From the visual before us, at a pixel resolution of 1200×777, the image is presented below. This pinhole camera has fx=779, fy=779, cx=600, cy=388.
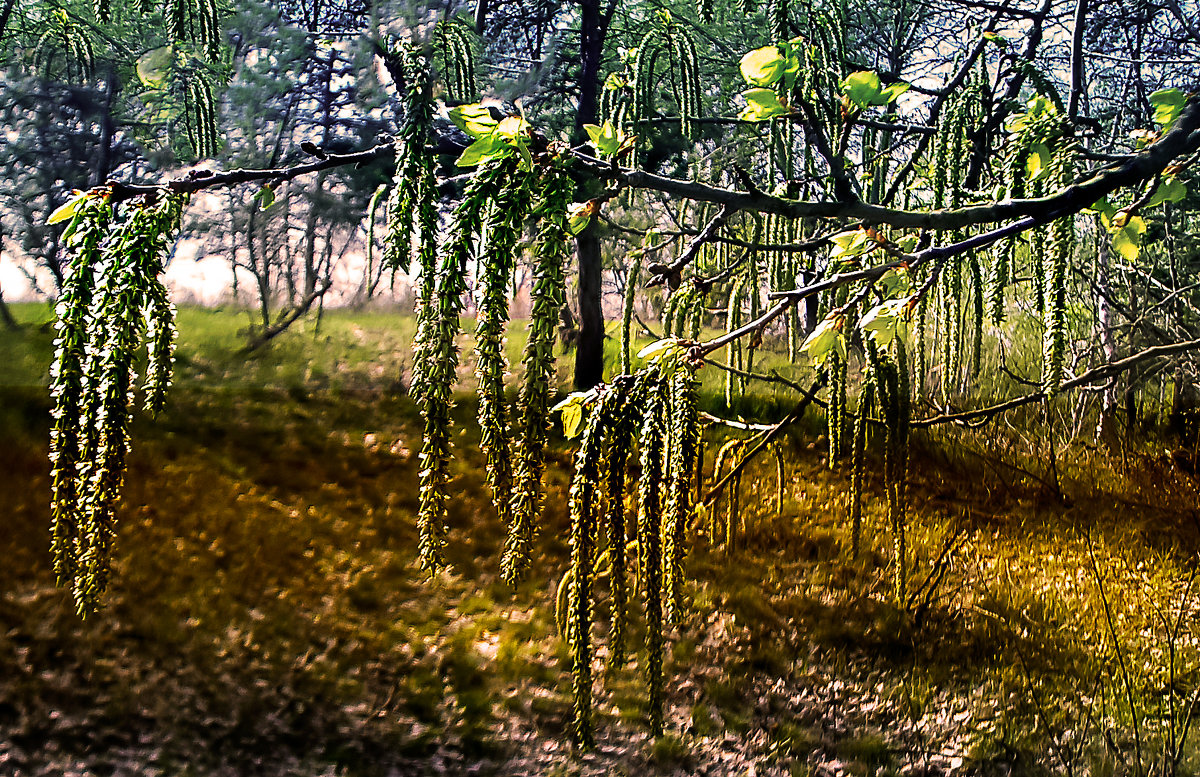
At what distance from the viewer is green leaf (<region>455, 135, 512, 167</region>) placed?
0.47m

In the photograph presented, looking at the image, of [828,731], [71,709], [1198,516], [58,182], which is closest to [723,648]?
[828,731]

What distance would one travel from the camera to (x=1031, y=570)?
8.14 ft

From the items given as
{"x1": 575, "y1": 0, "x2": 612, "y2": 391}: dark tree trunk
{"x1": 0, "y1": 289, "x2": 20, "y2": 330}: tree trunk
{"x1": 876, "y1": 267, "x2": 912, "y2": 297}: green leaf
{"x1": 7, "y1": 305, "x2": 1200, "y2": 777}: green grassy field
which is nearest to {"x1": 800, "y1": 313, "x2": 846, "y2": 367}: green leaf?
{"x1": 876, "y1": 267, "x2": 912, "y2": 297}: green leaf

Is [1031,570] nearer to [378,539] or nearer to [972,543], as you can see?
[972,543]

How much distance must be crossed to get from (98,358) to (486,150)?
0.78ft

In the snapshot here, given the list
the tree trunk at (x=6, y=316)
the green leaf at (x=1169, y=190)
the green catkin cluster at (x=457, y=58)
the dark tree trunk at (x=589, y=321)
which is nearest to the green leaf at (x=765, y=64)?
the green leaf at (x=1169, y=190)

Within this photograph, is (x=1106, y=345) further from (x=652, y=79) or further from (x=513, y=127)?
(x=513, y=127)

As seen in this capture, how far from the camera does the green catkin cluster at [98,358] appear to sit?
1.24 ft

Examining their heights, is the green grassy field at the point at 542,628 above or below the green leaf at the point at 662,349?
below

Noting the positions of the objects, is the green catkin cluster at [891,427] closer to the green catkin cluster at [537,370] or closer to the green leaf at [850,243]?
the green leaf at [850,243]

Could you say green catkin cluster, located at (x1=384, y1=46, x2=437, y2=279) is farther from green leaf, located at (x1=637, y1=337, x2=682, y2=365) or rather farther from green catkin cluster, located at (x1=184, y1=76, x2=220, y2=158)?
green catkin cluster, located at (x1=184, y1=76, x2=220, y2=158)

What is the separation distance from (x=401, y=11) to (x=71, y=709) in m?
2.44

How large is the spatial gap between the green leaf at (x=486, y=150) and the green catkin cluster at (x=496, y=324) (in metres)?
0.04

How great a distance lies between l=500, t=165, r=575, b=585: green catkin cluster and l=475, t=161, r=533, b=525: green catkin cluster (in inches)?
0.8
